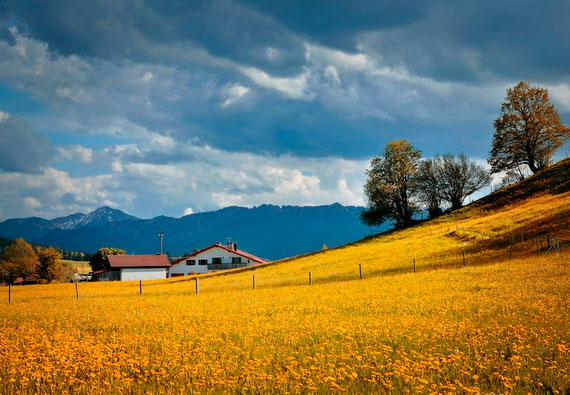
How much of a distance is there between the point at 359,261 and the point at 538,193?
4352 cm

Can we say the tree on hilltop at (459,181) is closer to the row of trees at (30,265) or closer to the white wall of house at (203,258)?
the white wall of house at (203,258)

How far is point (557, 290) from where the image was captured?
21.6 m

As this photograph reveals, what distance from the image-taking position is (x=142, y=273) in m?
114

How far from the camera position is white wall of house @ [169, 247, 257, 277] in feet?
393

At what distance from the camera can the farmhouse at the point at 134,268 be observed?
367 ft

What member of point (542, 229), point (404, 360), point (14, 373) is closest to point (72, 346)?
point (14, 373)

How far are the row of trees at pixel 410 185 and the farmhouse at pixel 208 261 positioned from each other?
143 ft

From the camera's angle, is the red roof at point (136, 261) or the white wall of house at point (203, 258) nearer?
the red roof at point (136, 261)

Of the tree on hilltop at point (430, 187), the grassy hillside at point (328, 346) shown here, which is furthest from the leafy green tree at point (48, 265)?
the grassy hillside at point (328, 346)

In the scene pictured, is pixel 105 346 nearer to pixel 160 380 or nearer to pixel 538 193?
pixel 160 380

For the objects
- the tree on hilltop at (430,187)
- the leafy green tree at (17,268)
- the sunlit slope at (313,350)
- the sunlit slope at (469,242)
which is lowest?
the sunlit slope at (313,350)

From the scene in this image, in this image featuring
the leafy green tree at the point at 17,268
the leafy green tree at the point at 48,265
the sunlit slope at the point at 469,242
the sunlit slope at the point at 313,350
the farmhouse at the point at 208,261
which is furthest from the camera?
the leafy green tree at the point at 17,268

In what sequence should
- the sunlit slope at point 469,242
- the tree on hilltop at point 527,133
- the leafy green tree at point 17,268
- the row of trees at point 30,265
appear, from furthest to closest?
the leafy green tree at point 17,268, the row of trees at point 30,265, the tree on hilltop at point 527,133, the sunlit slope at point 469,242

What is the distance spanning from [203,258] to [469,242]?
82632 mm
